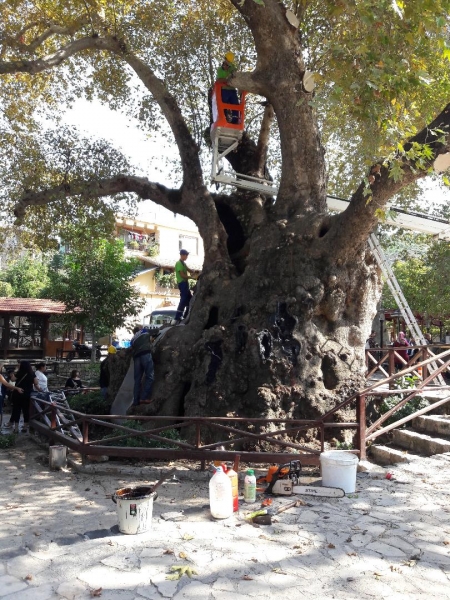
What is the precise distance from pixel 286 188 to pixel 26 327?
17853mm

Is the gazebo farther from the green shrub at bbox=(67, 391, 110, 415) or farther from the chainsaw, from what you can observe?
the chainsaw

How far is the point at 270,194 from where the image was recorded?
37.3 ft

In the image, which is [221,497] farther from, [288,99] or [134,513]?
[288,99]

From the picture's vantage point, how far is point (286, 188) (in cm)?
1043

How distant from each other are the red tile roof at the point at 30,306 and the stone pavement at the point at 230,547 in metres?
17.5

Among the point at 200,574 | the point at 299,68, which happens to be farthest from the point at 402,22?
the point at 200,574

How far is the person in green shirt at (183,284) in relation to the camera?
464 inches

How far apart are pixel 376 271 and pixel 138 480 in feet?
19.1

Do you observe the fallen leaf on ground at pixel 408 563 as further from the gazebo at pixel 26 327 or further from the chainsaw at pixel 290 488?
the gazebo at pixel 26 327

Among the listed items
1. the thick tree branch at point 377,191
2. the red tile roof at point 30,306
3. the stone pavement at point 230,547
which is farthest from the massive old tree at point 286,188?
the red tile roof at point 30,306

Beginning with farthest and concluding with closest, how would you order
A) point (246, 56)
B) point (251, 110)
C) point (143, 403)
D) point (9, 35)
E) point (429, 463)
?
1. point (251, 110)
2. point (246, 56)
3. point (9, 35)
4. point (143, 403)
5. point (429, 463)

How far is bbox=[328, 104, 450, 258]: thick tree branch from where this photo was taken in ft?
24.4

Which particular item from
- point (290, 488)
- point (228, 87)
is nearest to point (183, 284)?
point (228, 87)

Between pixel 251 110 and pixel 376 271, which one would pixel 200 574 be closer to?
pixel 376 271
